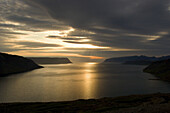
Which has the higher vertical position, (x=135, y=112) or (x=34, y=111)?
(x=135, y=112)

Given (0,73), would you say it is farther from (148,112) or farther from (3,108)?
(148,112)

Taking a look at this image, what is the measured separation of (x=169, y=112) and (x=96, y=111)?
19147mm

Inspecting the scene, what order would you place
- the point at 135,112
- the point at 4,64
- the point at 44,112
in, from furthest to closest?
the point at 4,64 < the point at 44,112 < the point at 135,112

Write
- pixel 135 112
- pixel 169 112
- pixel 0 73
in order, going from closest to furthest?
pixel 169 112 → pixel 135 112 → pixel 0 73

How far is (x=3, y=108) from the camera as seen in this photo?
46625 mm

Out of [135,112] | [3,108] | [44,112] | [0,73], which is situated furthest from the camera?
[0,73]

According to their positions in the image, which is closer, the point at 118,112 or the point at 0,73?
the point at 118,112

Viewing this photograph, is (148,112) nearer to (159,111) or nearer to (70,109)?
(159,111)

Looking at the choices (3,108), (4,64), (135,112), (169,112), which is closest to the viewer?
(169,112)

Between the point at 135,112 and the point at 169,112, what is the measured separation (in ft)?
25.0

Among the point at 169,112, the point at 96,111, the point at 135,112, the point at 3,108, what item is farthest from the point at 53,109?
the point at 169,112

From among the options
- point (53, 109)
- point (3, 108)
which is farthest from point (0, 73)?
point (53, 109)

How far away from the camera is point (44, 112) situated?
42.7 meters

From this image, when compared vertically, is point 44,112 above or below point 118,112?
below
